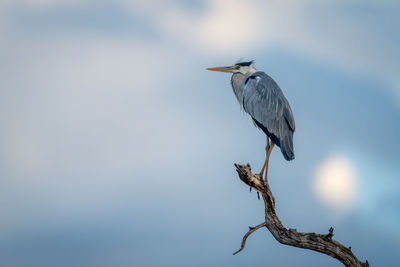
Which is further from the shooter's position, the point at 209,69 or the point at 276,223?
the point at 209,69

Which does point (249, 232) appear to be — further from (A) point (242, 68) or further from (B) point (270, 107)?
(A) point (242, 68)

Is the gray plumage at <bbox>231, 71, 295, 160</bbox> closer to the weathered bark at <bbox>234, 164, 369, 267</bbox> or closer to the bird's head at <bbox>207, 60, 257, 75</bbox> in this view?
the bird's head at <bbox>207, 60, 257, 75</bbox>

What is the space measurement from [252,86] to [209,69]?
1505mm

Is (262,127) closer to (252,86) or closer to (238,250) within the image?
(252,86)

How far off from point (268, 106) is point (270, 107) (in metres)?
0.06

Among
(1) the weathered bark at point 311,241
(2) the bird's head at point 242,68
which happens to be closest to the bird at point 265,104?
(2) the bird's head at point 242,68

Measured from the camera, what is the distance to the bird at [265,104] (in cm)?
1317

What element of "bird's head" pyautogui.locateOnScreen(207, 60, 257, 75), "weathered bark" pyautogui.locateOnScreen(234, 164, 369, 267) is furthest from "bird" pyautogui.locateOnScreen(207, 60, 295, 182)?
"weathered bark" pyautogui.locateOnScreen(234, 164, 369, 267)

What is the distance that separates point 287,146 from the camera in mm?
12883

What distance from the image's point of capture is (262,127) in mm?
13898

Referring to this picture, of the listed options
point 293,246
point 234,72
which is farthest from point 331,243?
point 234,72

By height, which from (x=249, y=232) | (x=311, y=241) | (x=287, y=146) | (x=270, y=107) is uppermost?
(x=270, y=107)

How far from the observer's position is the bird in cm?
1317

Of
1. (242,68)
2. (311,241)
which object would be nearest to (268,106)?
(242,68)
